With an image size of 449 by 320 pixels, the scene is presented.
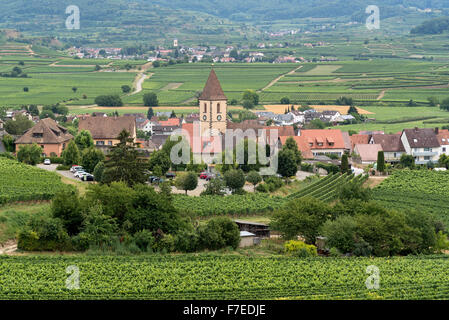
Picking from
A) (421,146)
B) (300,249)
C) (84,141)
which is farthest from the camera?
(421,146)

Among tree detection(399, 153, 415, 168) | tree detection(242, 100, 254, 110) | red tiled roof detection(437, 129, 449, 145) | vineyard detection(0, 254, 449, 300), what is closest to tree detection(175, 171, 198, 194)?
vineyard detection(0, 254, 449, 300)

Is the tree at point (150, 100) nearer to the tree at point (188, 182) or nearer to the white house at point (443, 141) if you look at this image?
the white house at point (443, 141)

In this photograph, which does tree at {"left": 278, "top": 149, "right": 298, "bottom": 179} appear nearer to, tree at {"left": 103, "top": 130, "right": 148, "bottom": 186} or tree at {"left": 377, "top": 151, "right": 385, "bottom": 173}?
tree at {"left": 377, "top": 151, "right": 385, "bottom": 173}

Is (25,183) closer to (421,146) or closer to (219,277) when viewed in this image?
(219,277)

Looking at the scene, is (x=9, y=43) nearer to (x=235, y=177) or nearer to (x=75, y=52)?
(x=75, y=52)

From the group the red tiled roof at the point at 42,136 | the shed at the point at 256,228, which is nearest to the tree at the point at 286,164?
the shed at the point at 256,228

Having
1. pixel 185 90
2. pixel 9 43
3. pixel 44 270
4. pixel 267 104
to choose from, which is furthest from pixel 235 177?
pixel 9 43

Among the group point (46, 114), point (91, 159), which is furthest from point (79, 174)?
point (46, 114)
